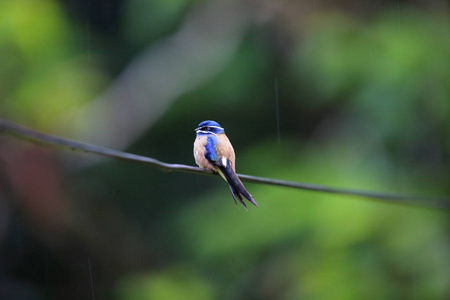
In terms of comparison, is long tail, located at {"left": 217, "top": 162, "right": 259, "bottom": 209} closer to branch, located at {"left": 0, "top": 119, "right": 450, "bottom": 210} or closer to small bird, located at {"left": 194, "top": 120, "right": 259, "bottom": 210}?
small bird, located at {"left": 194, "top": 120, "right": 259, "bottom": 210}

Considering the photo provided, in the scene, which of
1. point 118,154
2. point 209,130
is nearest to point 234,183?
point 209,130

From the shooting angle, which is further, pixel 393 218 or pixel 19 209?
pixel 19 209

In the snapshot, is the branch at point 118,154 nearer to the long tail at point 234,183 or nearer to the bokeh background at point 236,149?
the long tail at point 234,183

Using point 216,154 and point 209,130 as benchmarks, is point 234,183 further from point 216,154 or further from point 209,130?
point 209,130

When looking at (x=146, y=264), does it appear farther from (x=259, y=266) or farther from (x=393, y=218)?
(x=393, y=218)

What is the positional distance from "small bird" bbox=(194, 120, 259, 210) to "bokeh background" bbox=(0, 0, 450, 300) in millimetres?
2327

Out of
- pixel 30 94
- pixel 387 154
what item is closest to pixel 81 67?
pixel 30 94

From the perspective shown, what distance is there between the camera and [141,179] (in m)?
11.3

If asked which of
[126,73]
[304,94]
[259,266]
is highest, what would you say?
[126,73]

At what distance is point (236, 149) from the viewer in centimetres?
1022

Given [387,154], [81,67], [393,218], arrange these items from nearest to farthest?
1. [393,218]
2. [387,154]
3. [81,67]

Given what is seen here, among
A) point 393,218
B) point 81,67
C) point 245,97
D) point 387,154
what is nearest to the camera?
point 393,218

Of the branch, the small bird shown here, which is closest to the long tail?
the small bird

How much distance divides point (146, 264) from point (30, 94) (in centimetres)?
333
